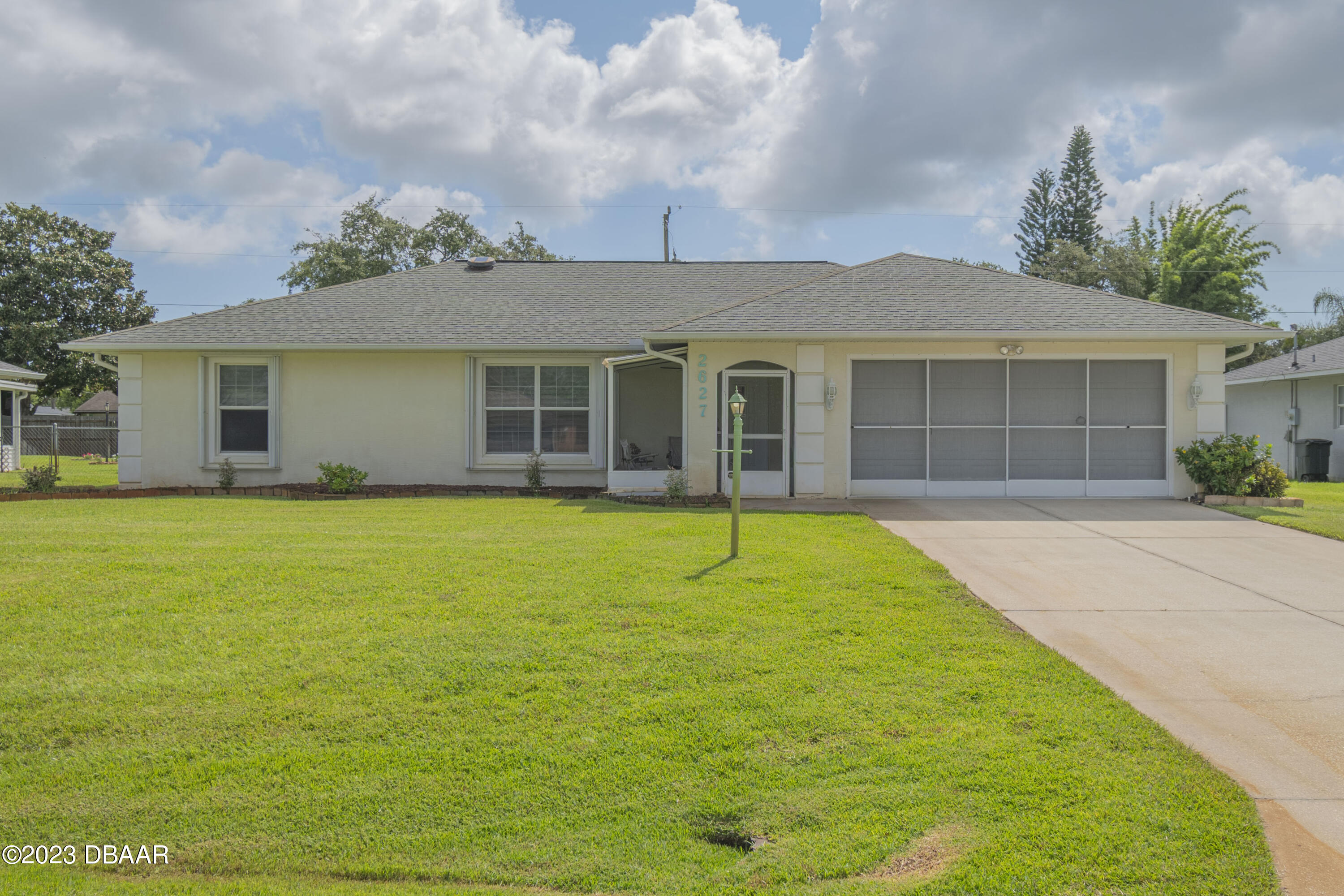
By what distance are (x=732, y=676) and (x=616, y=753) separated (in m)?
1.09

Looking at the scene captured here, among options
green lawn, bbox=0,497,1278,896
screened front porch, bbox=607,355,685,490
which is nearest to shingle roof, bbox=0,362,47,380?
screened front porch, bbox=607,355,685,490

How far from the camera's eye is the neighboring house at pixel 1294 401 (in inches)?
841

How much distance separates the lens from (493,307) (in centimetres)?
1675

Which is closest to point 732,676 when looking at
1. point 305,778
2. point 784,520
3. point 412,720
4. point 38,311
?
point 412,720

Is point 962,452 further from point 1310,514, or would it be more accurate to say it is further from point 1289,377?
point 1289,377

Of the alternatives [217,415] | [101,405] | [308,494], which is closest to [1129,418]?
[308,494]

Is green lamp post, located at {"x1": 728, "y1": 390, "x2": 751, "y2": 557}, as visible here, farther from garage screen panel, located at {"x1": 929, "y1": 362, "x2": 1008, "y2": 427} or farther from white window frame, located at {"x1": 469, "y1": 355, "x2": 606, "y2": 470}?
white window frame, located at {"x1": 469, "y1": 355, "x2": 606, "y2": 470}

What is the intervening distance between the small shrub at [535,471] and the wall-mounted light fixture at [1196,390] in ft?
35.6

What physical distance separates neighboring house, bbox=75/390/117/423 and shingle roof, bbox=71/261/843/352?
3324 cm

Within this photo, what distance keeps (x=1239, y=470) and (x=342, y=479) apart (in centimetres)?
1454

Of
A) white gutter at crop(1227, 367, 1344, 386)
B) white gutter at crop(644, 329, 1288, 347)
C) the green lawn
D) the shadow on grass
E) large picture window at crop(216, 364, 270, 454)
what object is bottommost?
the green lawn

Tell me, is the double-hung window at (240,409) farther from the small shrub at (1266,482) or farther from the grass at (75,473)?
the small shrub at (1266,482)

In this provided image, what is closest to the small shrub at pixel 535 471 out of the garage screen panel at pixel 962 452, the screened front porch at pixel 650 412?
the screened front porch at pixel 650 412

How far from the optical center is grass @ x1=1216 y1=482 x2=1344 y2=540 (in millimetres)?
10234
